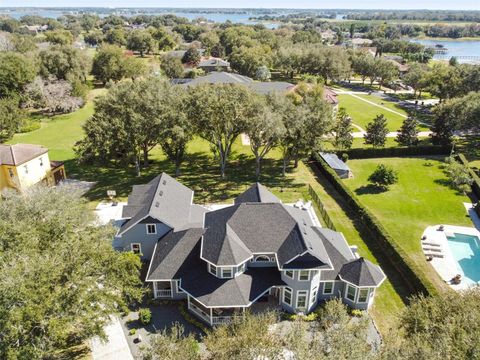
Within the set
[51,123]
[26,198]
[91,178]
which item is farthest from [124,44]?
[26,198]

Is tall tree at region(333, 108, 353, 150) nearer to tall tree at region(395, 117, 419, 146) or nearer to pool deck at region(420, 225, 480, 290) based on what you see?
tall tree at region(395, 117, 419, 146)

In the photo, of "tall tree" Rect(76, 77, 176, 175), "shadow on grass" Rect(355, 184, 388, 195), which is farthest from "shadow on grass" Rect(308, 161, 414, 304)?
"tall tree" Rect(76, 77, 176, 175)

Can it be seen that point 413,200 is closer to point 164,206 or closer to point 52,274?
point 164,206

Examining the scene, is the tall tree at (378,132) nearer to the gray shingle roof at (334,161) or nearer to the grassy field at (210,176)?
the gray shingle roof at (334,161)

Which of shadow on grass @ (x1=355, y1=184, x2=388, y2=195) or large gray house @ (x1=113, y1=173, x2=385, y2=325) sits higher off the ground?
large gray house @ (x1=113, y1=173, x2=385, y2=325)

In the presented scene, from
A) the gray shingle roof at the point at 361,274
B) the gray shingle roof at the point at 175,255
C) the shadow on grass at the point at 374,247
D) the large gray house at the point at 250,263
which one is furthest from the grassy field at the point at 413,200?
the gray shingle roof at the point at 175,255
